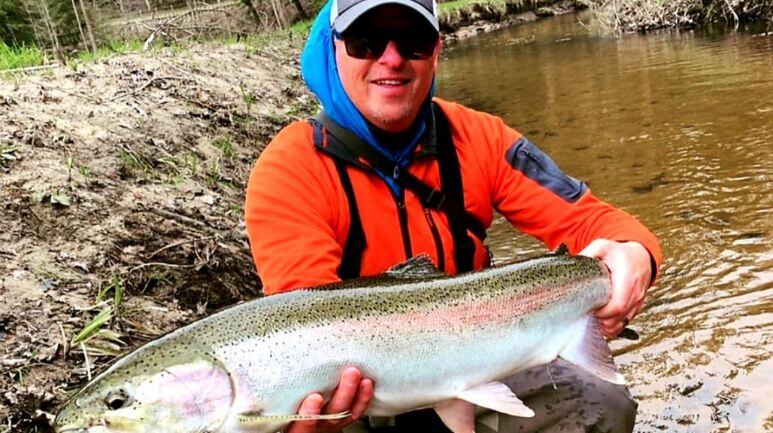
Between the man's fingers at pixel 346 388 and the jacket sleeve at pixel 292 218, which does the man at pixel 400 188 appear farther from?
the man's fingers at pixel 346 388

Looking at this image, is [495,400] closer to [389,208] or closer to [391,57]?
[389,208]

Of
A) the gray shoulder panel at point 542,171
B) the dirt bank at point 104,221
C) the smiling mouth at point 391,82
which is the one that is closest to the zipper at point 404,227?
the smiling mouth at point 391,82

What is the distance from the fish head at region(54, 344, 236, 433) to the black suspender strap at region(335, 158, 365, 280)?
2.88 feet

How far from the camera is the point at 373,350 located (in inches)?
82.7

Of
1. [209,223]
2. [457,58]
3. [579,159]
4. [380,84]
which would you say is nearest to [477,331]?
[380,84]

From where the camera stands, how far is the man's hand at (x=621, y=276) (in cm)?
259

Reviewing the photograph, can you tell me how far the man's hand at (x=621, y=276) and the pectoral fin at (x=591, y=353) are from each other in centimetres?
8

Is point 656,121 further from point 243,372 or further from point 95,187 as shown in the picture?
point 243,372

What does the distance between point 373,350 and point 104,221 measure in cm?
260

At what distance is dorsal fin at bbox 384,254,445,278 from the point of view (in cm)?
234

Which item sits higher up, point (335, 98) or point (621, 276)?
point (335, 98)

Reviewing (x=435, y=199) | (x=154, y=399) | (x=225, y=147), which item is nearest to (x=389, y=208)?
(x=435, y=199)

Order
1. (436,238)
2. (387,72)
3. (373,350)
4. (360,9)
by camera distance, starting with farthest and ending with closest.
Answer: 1. (436,238)
2. (387,72)
3. (360,9)
4. (373,350)

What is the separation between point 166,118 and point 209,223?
2.28m
